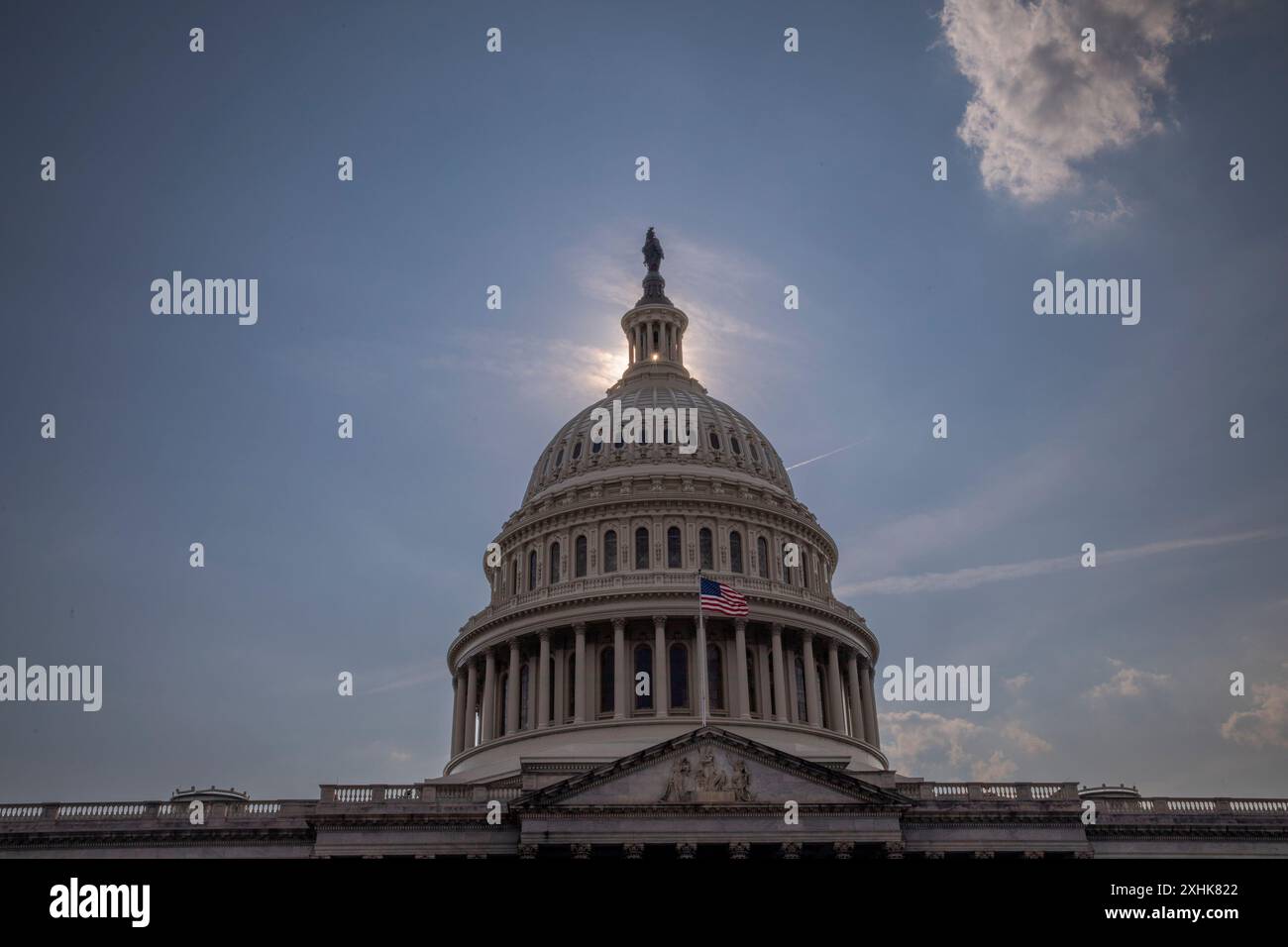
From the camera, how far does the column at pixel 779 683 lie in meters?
66.9

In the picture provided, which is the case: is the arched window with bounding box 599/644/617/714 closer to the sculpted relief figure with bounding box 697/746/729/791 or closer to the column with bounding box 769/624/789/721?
the column with bounding box 769/624/789/721

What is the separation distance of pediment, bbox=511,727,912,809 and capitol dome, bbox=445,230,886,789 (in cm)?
752

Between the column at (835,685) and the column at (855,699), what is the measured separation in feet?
3.53

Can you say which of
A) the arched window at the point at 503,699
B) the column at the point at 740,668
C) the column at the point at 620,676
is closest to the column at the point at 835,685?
the column at the point at 740,668

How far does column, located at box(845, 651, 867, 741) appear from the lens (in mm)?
72312

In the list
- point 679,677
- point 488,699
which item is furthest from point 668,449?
point 488,699

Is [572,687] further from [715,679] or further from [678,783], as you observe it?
[678,783]

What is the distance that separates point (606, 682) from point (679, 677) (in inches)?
167

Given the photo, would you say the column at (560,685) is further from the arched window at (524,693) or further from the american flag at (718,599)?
the american flag at (718,599)

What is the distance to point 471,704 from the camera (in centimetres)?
7356

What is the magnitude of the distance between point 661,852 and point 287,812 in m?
16.5

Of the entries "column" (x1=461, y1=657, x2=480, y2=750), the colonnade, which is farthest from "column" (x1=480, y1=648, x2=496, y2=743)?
"column" (x1=461, y1=657, x2=480, y2=750)
